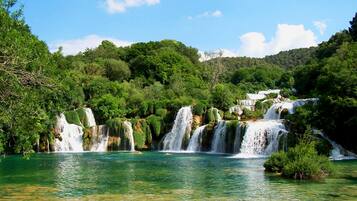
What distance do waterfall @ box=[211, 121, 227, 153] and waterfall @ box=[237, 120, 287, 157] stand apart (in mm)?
3683

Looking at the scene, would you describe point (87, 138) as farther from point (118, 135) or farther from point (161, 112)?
point (161, 112)

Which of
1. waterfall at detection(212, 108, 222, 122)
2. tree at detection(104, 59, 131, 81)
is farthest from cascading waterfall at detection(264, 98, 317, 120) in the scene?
tree at detection(104, 59, 131, 81)

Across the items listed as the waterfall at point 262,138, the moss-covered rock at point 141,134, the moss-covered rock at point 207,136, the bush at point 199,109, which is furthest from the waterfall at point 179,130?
the waterfall at point 262,138

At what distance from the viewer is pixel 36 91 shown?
49.2 ft

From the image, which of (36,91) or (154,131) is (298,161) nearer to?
(36,91)

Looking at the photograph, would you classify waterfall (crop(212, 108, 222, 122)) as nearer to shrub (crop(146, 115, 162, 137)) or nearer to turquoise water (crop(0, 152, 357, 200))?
shrub (crop(146, 115, 162, 137))

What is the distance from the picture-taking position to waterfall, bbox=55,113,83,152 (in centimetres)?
5547

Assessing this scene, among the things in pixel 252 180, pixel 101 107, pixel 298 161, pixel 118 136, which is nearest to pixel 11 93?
pixel 252 180

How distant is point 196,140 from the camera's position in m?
53.5

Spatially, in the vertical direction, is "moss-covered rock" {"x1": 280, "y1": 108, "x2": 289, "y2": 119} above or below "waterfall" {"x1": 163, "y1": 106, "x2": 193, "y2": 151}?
above

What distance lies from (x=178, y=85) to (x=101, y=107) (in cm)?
1637

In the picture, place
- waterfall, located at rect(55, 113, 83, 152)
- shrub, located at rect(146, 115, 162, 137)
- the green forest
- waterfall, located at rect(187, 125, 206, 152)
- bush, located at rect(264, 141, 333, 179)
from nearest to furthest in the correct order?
the green forest, bush, located at rect(264, 141, 333, 179), waterfall, located at rect(187, 125, 206, 152), waterfall, located at rect(55, 113, 83, 152), shrub, located at rect(146, 115, 162, 137)

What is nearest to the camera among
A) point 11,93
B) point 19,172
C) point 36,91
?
point 11,93

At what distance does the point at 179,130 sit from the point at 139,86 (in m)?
25.8
